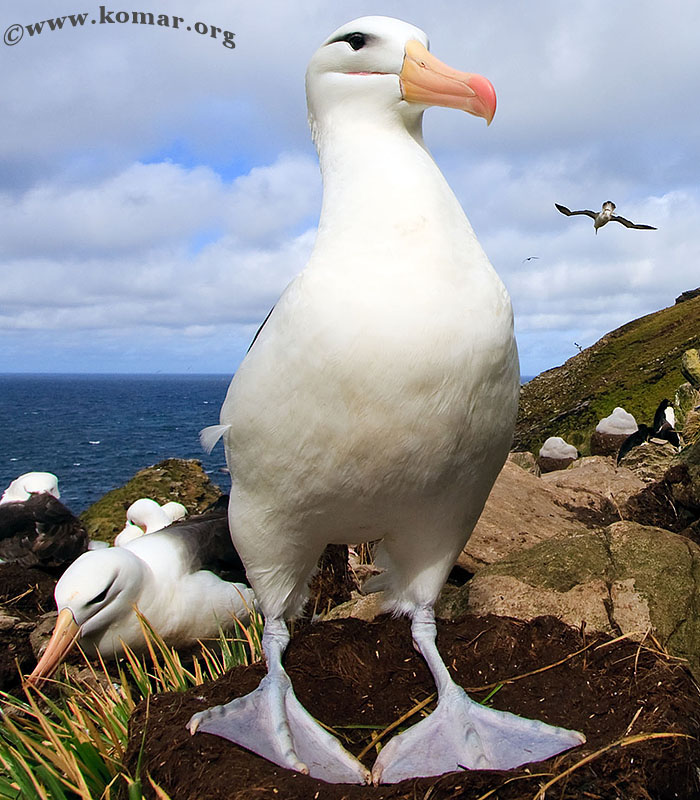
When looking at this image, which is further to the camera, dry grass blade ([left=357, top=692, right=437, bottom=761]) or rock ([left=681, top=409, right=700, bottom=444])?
rock ([left=681, top=409, right=700, bottom=444])

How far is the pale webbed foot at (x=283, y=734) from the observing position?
279 centimetres

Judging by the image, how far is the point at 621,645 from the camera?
340 cm

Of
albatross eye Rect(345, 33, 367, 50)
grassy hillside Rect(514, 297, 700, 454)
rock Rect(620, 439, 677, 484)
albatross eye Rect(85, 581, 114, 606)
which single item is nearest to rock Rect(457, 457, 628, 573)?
rock Rect(620, 439, 677, 484)

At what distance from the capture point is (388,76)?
9.89ft

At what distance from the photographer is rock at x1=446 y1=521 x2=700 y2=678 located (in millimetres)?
3893

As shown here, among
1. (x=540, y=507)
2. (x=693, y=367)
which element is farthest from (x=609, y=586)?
(x=693, y=367)

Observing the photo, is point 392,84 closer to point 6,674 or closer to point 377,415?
point 377,415

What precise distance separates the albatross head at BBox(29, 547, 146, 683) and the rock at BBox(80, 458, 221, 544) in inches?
183

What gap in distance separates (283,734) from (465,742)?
69 centimetres

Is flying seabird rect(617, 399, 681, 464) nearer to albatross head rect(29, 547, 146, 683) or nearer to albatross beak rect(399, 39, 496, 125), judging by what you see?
albatross head rect(29, 547, 146, 683)

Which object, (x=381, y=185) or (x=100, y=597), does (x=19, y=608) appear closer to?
(x=100, y=597)

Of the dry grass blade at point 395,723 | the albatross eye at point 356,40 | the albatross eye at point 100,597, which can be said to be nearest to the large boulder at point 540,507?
the dry grass blade at point 395,723

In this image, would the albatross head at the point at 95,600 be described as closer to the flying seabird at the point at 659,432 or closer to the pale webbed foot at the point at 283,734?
the pale webbed foot at the point at 283,734

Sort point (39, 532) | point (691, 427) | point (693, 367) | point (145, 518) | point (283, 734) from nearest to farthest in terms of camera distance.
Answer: point (283, 734), point (39, 532), point (145, 518), point (691, 427), point (693, 367)
